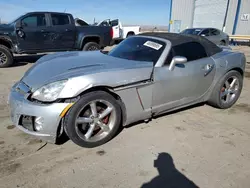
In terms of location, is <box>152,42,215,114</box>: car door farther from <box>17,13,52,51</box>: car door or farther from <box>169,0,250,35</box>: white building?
<box>169,0,250,35</box>: white building

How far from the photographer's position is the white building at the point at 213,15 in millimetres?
18984

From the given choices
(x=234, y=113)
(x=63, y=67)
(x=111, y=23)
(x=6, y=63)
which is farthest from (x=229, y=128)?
(x=111, y=23)

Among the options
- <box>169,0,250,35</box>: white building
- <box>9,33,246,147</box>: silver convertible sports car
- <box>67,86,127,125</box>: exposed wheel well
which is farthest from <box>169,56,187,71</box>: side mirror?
<box>169,0,250,35</box>: white building

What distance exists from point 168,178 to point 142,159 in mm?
398

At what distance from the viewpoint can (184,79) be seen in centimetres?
309

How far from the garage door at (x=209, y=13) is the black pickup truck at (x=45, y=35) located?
16.9m

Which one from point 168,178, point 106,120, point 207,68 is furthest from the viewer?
point 207,68

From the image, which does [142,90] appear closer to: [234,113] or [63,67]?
[63,67]

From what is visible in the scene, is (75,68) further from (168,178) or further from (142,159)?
(168,178)

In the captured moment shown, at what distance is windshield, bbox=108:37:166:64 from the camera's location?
308 centimetres

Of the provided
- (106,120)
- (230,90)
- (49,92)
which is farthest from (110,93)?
(230,90)

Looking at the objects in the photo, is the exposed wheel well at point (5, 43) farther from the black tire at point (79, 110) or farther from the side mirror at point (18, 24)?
the black tire at point (79, 110)

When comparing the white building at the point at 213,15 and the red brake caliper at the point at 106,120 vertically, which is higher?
the white building at the point at 213,15

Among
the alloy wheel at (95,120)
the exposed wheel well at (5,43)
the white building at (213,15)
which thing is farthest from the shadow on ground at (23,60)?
the white building at (213,15)
